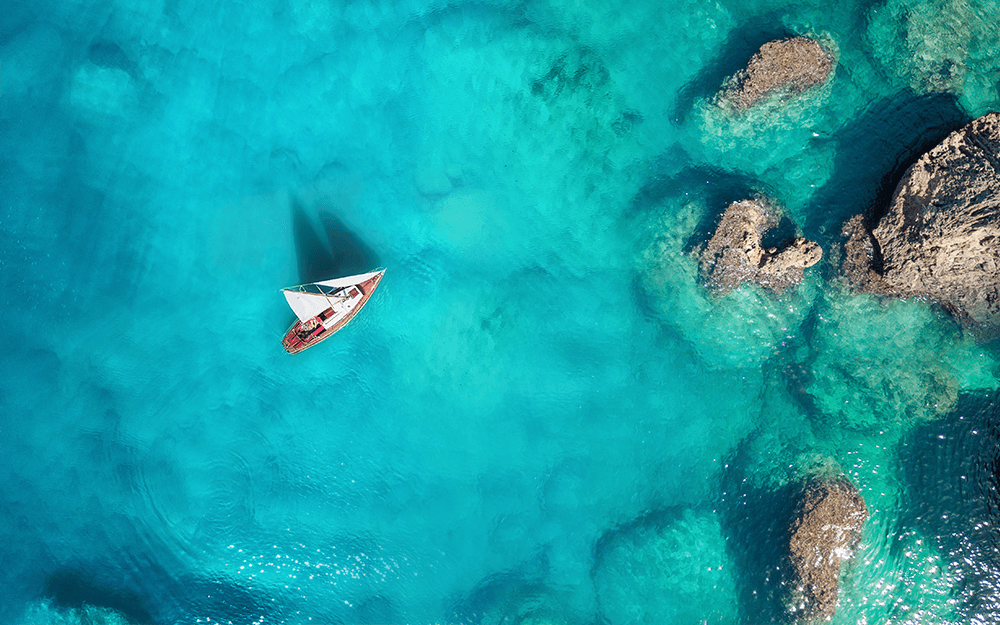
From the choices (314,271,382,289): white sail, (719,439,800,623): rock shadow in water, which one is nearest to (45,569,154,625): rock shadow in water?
(314,271,382,289): white sail

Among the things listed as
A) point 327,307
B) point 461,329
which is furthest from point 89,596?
point 461,329

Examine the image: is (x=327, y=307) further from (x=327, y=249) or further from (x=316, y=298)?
(x=327, y=249)

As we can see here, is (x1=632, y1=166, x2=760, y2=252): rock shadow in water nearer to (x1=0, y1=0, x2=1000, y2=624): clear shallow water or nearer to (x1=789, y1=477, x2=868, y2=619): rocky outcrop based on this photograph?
(x1=0, y1=0, x2=1000, y2=624): clear shallow water

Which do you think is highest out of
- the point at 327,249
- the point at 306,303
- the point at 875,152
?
the point at 327,249

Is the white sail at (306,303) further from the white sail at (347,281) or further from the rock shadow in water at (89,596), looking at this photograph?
the rock shadow in water at (89,596)

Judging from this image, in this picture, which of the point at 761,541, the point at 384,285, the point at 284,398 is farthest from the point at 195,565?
the point at 761,541
